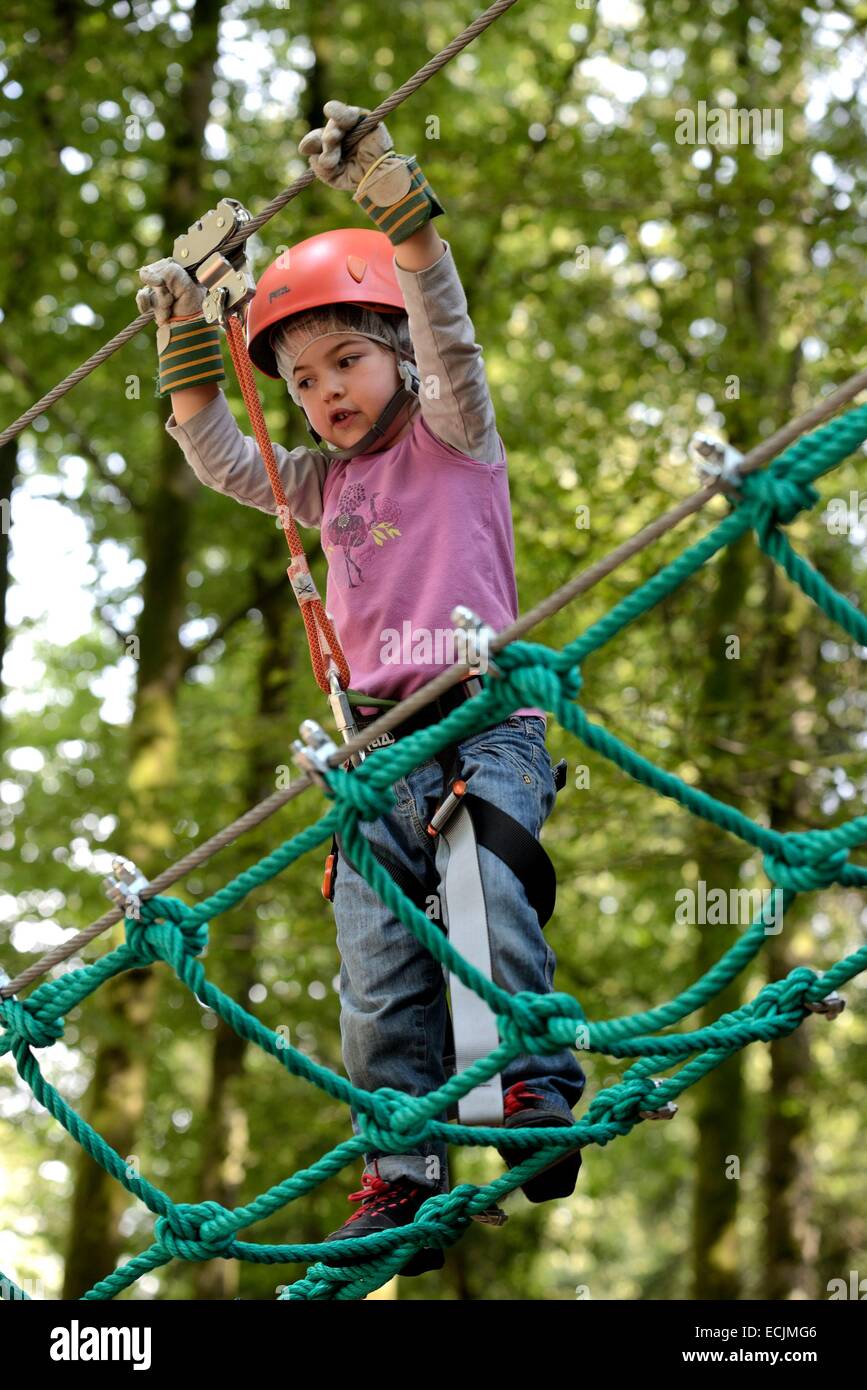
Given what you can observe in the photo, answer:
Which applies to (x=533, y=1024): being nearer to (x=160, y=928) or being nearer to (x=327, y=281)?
(x=160, y=928)

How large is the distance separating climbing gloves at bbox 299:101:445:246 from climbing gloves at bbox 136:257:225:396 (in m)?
0.45

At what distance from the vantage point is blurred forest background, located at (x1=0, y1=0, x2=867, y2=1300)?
6.61 metres

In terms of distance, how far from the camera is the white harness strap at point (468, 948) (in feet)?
7.66

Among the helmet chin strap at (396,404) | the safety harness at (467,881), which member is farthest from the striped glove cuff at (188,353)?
the safety harness at (467,881)

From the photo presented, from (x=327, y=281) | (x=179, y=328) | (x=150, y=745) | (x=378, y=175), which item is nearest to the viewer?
(x=378, y=175)

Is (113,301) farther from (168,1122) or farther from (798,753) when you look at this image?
(168,1122)

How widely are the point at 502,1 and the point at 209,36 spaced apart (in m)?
5.25

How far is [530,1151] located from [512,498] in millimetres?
5028

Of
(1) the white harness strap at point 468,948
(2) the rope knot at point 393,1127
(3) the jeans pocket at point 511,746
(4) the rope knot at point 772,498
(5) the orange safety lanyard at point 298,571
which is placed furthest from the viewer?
(5) the orange safety lanyard at point 298,571

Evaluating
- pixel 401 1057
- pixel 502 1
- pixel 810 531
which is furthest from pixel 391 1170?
pixel 810 531

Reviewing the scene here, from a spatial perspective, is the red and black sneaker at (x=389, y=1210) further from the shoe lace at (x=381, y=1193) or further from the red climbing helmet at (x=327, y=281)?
the red climbing helmet at (x=327, y=281)

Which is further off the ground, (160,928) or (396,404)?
(396,404)

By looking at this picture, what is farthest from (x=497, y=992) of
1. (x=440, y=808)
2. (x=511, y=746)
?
(x=511, y=746)

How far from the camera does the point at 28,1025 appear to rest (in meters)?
2.35
